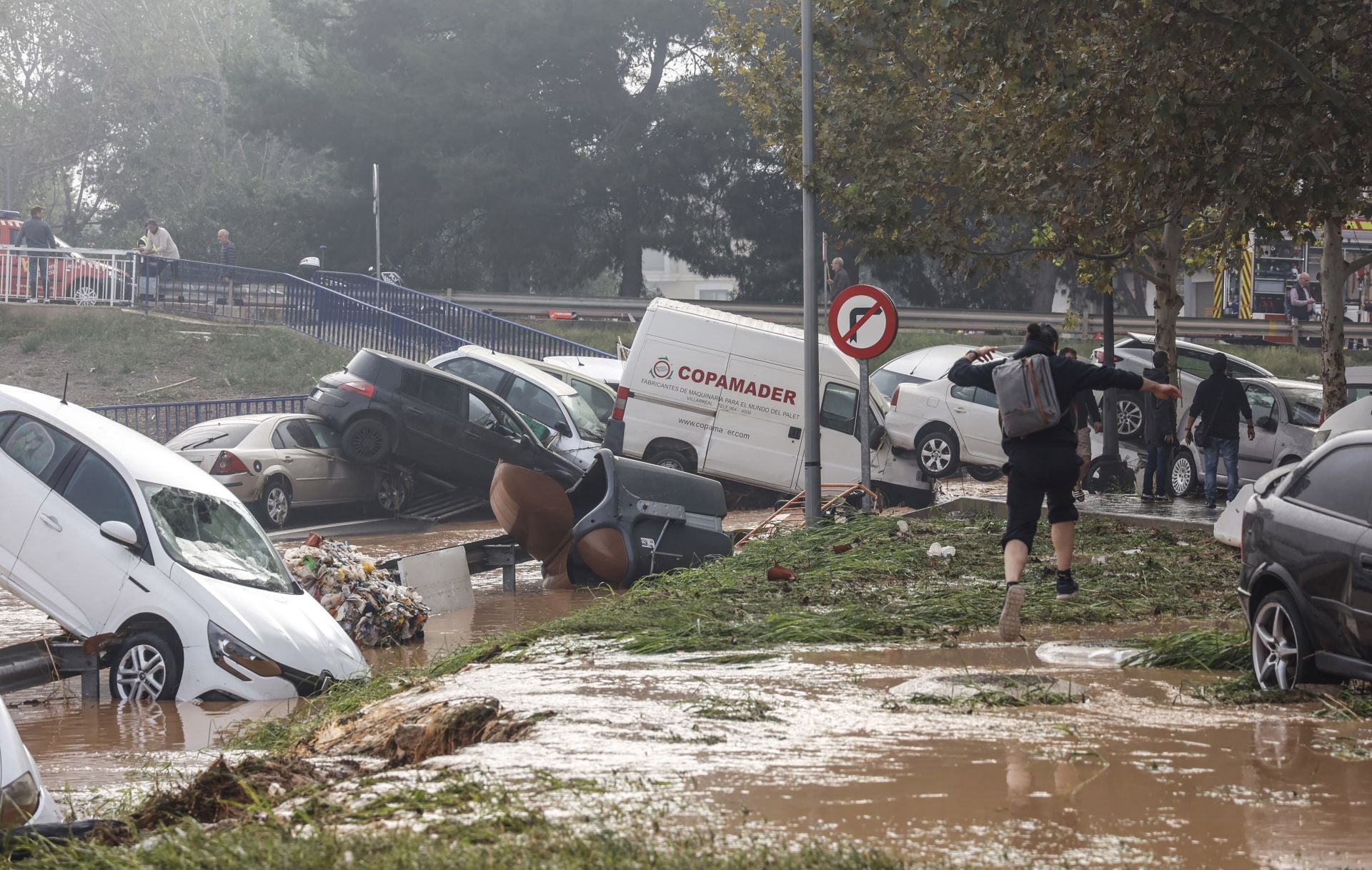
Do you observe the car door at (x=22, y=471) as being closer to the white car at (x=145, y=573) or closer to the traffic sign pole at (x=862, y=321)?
the white car at (x=145, y=573)

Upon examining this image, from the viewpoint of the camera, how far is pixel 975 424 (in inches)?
860

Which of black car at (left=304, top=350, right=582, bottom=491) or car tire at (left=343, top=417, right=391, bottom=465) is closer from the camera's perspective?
car tire at (left=343, top=417, right=391, bottom=465)

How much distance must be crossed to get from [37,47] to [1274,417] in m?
48.4

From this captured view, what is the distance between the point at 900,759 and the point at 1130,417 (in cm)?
1887

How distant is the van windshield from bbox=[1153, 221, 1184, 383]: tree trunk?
40.1 ft

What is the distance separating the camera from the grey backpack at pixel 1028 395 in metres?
8.66

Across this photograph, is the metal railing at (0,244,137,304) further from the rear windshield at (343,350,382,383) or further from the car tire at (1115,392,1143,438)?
the car tire at (1115,392,1143,438)

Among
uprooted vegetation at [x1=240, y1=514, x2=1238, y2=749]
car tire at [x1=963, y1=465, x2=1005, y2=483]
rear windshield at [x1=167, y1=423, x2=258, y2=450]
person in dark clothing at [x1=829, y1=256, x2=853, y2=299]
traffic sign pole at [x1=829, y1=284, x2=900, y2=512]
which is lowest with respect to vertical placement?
car tire at [x1=963, y1=465, x2=1005, y2=483]

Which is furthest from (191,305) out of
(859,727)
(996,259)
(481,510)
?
(859,727)

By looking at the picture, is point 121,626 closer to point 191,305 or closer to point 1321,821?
point 1321,821

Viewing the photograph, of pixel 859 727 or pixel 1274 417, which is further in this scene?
pixel 1274 417

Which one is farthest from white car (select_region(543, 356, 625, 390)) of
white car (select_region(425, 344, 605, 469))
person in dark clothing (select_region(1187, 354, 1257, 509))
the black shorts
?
the black shorts

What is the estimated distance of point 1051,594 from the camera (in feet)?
33.0

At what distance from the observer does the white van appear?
67.2 feet
